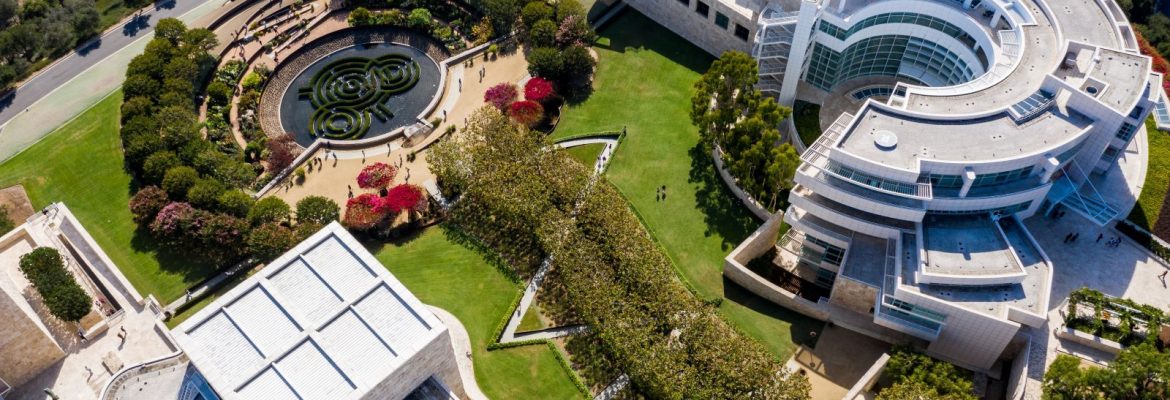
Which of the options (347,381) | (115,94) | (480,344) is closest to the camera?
(347,381)

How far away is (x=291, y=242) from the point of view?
83812mm

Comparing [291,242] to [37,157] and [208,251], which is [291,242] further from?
[37,157]

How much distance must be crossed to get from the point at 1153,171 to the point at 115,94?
12974 centimetres

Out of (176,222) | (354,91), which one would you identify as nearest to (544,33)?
(354,91)

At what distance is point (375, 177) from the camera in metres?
89.8

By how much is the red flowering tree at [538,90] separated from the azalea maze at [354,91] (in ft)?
57.8

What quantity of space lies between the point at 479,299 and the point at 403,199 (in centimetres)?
1490

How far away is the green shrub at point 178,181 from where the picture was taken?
87.2 metres

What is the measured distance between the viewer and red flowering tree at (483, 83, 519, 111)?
324 feet

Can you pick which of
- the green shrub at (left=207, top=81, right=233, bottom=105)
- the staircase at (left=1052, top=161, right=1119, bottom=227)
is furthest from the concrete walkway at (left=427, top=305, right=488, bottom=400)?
the staircase at (left=1052, top=161, right=1119, bottom=227)

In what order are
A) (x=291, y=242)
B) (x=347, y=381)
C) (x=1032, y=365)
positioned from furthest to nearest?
1. (x=291, y=242)
2. (x=1032, y=365)
3. (x=347, y=381)

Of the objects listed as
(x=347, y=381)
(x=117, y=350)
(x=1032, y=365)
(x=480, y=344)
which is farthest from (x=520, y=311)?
(x=1032, y=365)

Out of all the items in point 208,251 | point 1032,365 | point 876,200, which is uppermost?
point 876,200

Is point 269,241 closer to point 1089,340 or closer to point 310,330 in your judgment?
point 310,330
